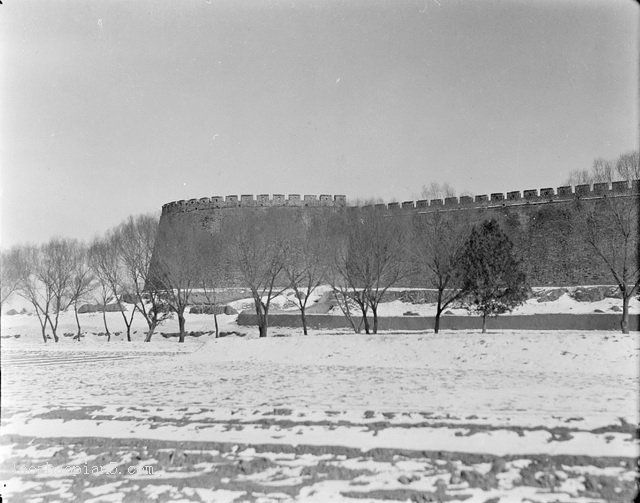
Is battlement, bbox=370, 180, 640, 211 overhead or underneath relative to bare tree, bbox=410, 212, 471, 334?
overhead

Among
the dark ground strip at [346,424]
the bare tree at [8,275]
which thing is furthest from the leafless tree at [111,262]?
the dark ground strip at [346,424]

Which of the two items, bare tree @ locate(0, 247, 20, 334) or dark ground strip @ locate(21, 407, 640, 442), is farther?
bare tree @ locate(0, 247, 20, 334)

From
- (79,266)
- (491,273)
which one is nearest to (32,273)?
(79,266)

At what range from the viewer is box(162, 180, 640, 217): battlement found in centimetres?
3241

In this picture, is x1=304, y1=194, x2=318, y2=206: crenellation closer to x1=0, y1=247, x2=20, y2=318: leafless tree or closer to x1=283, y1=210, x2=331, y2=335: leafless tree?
x1=283, y1=210, x2=331, y2=335: leafless tree

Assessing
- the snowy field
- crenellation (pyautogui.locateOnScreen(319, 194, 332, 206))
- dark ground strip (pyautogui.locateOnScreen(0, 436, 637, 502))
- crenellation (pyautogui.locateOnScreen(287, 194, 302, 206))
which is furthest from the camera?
crenellation (pyautogui.locateOnScreen(319, 194, 332, 206))

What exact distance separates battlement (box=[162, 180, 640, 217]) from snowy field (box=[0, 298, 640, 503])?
17.3 meters

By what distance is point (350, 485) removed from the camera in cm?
535

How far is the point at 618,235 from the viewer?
28656 mm

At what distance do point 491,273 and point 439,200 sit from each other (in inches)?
680

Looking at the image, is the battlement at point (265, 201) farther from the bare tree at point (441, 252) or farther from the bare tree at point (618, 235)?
the bare tree at point (618, 235)

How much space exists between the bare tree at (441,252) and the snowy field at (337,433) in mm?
9134

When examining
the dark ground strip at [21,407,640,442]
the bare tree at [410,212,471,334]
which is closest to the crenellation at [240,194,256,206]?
the bare tree at [410,212,471,334]

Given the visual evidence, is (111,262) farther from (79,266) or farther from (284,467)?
(284,467)
